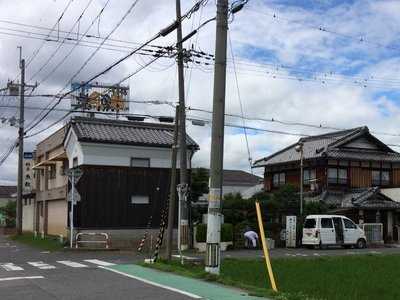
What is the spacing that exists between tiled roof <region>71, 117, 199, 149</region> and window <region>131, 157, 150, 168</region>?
90 centimetres

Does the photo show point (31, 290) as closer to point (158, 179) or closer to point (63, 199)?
point (158, 179)

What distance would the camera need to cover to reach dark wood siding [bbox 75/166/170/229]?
105ft

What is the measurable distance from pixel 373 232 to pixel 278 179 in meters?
14.7

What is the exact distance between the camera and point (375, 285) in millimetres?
15016

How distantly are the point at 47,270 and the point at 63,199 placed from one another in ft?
60.7

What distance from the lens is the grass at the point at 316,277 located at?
13.0m

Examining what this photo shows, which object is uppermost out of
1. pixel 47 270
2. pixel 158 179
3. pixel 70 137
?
pixel 70 137

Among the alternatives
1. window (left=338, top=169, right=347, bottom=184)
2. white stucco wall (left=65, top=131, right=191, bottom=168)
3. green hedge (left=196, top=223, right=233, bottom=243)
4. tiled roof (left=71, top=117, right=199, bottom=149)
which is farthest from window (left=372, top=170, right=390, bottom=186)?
green hedge (left=196, top=223, right=233, bottom=243)

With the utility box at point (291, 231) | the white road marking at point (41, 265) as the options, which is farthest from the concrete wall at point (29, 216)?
the white road marking at point (41, 265)

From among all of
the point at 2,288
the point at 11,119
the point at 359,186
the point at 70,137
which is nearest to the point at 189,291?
the point at 2,288

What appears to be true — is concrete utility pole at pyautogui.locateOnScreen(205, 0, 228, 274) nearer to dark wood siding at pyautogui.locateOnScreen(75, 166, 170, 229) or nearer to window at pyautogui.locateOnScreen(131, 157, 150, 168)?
dark wood siding at pyautogui.locateOnScreen(75, 166, 170, 229)

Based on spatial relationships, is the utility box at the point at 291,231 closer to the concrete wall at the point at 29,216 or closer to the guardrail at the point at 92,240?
the guardrail at the point at 92,240

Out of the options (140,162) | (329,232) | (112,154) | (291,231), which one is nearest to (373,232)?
(329,232)

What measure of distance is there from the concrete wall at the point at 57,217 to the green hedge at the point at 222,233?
29.2 ft
